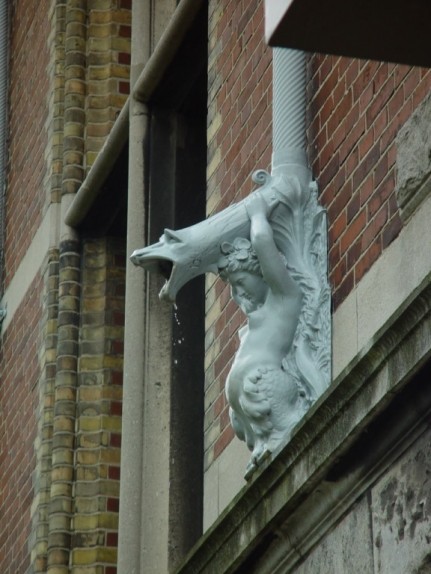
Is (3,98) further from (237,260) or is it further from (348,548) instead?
(348,548)

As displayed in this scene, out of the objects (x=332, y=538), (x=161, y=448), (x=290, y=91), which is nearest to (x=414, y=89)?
(x=290, y=91)

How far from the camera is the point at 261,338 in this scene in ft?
23.8

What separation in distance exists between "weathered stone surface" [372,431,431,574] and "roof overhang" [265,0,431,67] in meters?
1.04

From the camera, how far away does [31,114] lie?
1255 cm

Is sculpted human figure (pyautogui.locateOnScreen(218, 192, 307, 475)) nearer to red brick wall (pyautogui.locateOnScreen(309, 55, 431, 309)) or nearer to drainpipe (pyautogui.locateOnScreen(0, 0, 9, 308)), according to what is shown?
red brick wall (pyautogui.locateOnScreen(309, 55, 431, 309))

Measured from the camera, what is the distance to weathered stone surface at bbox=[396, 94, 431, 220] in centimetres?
652

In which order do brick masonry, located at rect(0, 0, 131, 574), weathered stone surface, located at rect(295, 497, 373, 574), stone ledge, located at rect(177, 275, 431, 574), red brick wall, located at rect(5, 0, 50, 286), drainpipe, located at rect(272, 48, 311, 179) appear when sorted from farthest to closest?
red brick wall, located at rect(5, 0, 50, 286), brick masonry, located at rect(0, 0, 131, 574), drainpipe, located at rect(272, 48, 311, 179), weathered stone surface, located at rect(295, 497, 373, 574), stone ledge, located at rect(177, 275, 431, 574)

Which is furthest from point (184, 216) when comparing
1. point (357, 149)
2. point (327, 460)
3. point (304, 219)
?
point (327, 460)

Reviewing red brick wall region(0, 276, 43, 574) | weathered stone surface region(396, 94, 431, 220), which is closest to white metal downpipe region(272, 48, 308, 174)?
weathered stone surface region(396, 94, 431, 220)

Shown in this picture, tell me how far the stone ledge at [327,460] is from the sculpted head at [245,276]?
0.94 meters

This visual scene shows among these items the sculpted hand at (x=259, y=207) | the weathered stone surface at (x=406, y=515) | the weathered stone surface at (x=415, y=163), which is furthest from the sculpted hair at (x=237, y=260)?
the weathered stone surface at (x=406, y=515)

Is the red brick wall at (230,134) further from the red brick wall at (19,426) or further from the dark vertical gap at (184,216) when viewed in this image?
the red brick wall at (19,426)

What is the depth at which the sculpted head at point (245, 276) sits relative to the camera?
7.35 m

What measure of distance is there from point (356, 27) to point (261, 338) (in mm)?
2029
